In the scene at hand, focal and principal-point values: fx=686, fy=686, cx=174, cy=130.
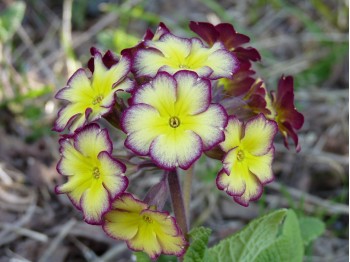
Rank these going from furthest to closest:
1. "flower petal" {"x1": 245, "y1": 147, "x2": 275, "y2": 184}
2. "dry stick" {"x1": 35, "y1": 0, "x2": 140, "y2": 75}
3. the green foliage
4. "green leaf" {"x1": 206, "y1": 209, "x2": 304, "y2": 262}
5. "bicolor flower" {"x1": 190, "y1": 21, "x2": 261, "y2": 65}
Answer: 1. "dry stick" {"x1": 35, "y1": 0, "x2": 140, "y2": 75}
2. the green foliage
3. "green leaf" {"x1": 206, "y1": 209, "x2": 304, "y2": 262}
4. "bicolor flower" {"x1": 190, "y1": 21, "x2": 261, "y2": 65}
5. "flower petal" {"x1": 245, "y1": 147, "x2": 275, "y2": 184}

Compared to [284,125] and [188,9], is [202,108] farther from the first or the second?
[188,9]

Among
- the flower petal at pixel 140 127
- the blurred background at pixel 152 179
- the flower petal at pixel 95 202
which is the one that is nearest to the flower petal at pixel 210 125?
the flower petal at pixel 140 127

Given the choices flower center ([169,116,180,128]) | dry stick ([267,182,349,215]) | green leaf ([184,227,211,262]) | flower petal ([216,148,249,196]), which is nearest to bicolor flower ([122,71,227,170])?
flower center ([169,116,180,128])

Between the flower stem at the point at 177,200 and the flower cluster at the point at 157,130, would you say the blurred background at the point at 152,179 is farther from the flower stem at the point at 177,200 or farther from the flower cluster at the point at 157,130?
the flower cluster at the point at 157,130

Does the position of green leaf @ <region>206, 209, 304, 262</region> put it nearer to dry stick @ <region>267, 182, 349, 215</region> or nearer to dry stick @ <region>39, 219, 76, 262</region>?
dry stick @ <region>267, 182, 349, 215</region>

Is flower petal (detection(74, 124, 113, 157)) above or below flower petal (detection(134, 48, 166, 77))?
below

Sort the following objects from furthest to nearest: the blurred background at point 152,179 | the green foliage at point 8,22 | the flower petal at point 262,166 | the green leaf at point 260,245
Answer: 1. the green foliage at point 8,22
2. the blurred background at point 152,179
3. the green leaf at point 260,245
4. the flower petal at point 262,166
